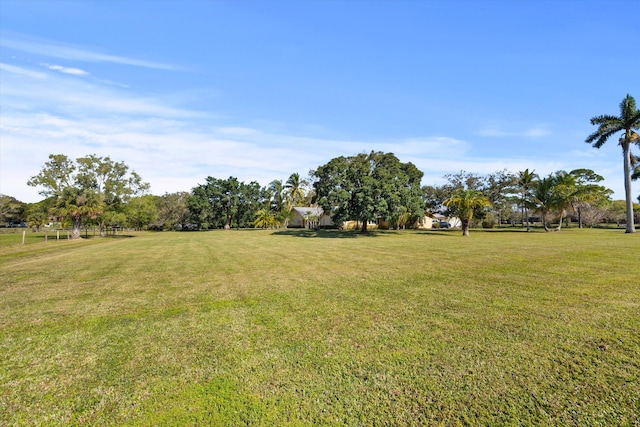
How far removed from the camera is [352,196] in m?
32.5

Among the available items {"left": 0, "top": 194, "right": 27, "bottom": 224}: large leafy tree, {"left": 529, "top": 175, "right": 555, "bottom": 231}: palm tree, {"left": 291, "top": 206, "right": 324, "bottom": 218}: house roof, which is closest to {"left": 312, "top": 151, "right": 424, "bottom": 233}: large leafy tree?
{"left": 529, "top": 175, "right": 555, "bottom": 231}: palm tree

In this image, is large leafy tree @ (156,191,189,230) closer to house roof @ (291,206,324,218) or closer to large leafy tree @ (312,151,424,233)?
house roof @ (291,206,324,218)

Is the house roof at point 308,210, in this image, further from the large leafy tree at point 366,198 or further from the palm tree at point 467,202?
the palm tree at point 467,202

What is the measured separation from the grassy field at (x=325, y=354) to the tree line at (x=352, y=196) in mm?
23111

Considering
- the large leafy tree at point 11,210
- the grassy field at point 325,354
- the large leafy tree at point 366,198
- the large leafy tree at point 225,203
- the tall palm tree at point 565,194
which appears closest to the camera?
the grassy field at point 325,354

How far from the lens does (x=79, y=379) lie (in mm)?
3631

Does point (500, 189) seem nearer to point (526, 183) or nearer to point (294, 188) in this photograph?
point (526, 183)

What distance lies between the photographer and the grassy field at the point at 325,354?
9.94ft

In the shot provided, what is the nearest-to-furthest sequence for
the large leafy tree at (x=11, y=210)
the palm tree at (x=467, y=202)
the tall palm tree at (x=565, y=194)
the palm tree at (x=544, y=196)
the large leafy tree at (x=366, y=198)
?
the large leafy tree at (x=366, y=198), the palm tree at (x=467, y=202), the tall palm tree at (x=565, y=194), the palm tree at (x=544, y=196), the large leafy tree at (x=11, y=210)

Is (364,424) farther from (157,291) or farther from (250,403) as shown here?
(157,291)

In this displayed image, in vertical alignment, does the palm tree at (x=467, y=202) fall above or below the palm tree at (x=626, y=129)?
below

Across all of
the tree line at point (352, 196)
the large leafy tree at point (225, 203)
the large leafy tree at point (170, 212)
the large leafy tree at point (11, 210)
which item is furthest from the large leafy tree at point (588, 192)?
the large leafy tree at point (11, 210)

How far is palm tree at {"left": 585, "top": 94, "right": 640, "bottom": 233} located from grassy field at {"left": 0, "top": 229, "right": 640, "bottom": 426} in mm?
32168

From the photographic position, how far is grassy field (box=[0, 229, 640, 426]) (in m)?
3.03
